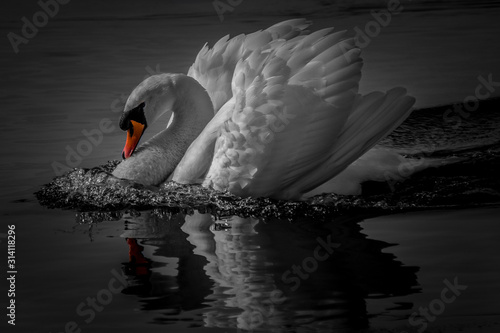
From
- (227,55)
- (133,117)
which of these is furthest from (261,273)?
(227,55)

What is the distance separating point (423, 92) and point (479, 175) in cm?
333

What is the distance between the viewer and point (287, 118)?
768 centimetres

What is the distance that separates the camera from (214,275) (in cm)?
602

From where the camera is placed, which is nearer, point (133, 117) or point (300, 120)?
point (300, 120)

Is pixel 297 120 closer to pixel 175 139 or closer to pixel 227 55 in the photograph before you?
pixel 227 55

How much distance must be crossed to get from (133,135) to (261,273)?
3.06m


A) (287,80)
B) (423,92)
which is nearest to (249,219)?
(287,80)

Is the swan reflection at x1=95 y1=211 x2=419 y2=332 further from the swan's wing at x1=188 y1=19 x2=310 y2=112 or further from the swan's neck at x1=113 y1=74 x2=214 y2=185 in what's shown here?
the swan's wing at x1=188 y1=19 x2=310 y2=112

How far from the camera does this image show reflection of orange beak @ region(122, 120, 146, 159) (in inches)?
340

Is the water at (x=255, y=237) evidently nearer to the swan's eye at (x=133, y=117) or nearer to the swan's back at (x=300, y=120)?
the swan's back at (x=300, y=120)

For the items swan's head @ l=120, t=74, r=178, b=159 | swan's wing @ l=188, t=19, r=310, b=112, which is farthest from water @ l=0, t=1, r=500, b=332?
swan's wing @ l=188, t=19, r=310, b=112

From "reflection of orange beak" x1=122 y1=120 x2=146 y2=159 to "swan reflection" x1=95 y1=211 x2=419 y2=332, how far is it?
1395mm

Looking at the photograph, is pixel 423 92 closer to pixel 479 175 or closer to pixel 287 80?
pixel 479 175

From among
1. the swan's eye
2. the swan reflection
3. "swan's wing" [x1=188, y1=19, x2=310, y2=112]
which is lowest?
the swan reflection
